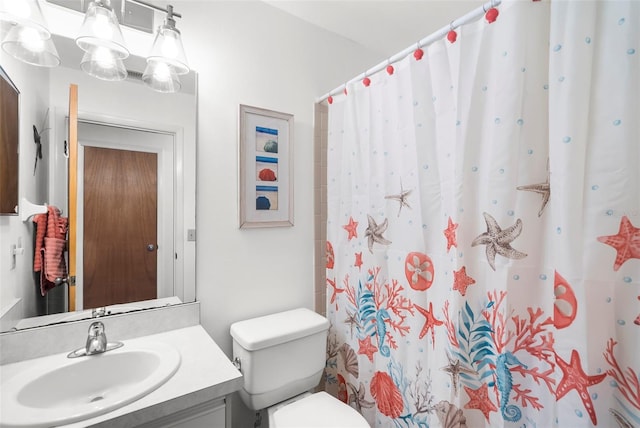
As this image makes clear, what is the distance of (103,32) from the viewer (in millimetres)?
1046

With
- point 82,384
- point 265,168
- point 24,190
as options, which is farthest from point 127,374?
point 265,168

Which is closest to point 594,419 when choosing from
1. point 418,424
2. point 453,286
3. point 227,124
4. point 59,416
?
point 453,286

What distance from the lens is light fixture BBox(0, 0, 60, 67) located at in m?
0.90

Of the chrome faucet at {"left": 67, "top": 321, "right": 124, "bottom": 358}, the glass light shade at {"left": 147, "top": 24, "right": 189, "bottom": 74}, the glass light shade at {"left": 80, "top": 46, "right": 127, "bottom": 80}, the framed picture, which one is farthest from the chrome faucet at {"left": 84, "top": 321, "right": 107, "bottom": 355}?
the glass light shade at {"left": 147, "top": 24, "right": 189, "bottom": 74}

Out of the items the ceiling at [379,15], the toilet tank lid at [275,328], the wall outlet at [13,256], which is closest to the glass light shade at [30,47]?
the wall outlet at [13,256]

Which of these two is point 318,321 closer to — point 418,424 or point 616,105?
point 418,424

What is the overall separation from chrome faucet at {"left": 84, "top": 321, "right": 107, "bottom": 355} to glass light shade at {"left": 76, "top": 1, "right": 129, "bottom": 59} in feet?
3.40

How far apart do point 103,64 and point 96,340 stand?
1049 mm

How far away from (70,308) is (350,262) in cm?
122

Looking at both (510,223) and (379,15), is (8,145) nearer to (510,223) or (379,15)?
(510,223)

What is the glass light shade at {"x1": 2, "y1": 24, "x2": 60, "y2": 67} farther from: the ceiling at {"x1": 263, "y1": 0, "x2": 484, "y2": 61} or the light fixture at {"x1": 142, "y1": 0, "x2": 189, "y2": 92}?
the ceiling at {"x1": 263, "y1": 0, "x2": 484, "y2": 61}

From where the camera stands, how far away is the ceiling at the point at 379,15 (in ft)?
5.09

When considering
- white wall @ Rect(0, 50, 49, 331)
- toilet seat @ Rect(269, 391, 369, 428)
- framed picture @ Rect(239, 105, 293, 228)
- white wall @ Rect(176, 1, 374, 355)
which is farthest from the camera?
framed picture @ Rect(239, 105, 293, 228)

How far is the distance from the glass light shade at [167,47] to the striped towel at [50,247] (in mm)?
713
